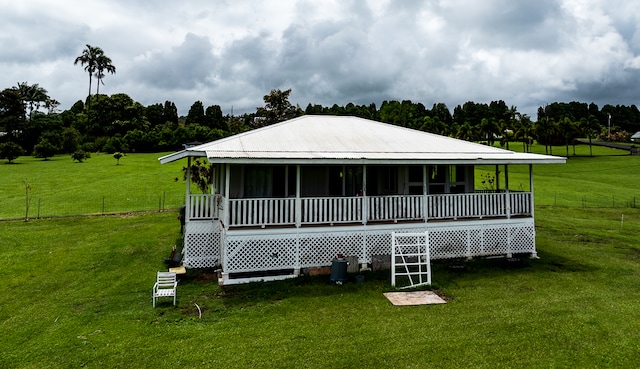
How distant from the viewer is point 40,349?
6730mm

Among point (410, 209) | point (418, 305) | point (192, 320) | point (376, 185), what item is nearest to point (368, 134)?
point (376, 185)

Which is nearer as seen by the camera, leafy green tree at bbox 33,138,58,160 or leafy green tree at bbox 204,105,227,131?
leafy green tree at bbox 33,138,58,160

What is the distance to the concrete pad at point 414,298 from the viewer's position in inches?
354

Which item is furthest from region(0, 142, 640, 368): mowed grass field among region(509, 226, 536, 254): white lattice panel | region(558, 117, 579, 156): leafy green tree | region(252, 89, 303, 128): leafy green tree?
region(558, 117, 579, 156): leafy green tree

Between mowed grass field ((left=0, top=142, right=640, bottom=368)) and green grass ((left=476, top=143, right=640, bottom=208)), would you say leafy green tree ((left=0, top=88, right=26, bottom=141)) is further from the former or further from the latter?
green grass ((left=476, top=143, right=640, bottom=208))

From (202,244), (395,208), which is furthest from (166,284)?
(395,208)

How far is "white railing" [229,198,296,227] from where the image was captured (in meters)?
10.7

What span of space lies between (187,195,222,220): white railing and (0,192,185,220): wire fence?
13.3m

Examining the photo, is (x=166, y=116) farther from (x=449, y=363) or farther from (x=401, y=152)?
(x=449, y=363)

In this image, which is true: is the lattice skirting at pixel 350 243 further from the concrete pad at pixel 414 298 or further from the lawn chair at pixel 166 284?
the concrete pad at pixel 414 298

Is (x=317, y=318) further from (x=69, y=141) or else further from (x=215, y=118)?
(x=215, y=118)

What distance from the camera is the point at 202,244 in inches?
484

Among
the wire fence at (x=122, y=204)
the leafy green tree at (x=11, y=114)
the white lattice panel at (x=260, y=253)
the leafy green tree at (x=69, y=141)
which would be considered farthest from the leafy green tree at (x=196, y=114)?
the white lattice panel at (x=260, y=253)

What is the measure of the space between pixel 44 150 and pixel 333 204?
175 ft
